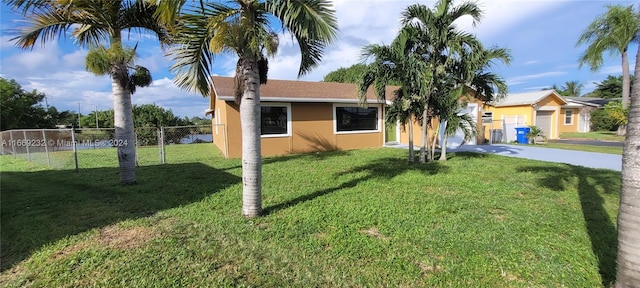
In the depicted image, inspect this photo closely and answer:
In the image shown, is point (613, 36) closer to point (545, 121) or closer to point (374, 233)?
point (545, 121)

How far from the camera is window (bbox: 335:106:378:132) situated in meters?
14.1

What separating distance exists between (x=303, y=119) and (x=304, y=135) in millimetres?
713

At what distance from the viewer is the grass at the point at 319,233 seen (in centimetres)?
289

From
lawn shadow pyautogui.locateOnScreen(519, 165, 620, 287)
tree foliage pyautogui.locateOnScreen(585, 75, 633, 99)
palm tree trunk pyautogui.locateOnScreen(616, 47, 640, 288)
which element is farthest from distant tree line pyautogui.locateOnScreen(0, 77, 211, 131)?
tree foliage pyautogui.locateOnScreen(585, 75, 633, 99)

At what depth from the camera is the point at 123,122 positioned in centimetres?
666

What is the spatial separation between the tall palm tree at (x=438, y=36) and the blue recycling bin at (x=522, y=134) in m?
10.2

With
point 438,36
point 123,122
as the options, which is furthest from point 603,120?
point 123,122

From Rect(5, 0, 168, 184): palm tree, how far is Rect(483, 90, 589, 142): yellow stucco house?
16843 millimetres


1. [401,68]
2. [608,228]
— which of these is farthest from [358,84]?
[608,228]

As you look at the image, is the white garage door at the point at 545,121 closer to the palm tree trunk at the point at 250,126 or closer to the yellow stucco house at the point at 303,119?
the yellow stucco house at the point at 303,119

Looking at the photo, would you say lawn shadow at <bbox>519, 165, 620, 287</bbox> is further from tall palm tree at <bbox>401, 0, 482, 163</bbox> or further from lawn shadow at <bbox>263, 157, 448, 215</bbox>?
tall palm tree at <bbox>401, 0, 482, 163</bbox>

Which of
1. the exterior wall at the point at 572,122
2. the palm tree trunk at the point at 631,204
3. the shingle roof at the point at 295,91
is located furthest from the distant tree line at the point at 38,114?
the exterior wall at the point at 572,122

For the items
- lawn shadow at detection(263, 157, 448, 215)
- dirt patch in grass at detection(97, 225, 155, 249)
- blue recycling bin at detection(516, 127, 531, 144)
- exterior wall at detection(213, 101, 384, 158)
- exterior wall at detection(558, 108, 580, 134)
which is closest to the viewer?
dirt patch in grass at detection(97, 225, 155, 249)

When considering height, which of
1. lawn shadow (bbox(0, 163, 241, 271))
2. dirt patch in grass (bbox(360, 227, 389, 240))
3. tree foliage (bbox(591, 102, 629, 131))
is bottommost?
dirt patch in grass (bbox(360, 227, 389, 240))
